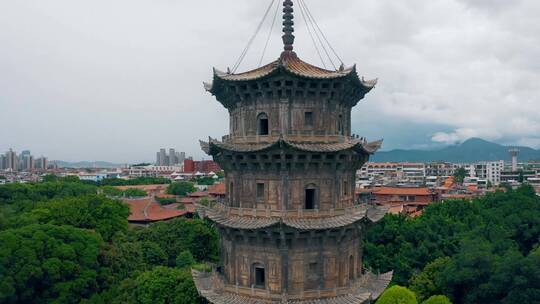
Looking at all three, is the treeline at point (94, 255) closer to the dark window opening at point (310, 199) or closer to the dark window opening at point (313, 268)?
the dark window opening at point (313, 268)

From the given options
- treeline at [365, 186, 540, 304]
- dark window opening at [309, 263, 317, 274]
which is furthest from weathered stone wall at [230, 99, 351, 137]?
treeline at [365, 186, 540, 304]

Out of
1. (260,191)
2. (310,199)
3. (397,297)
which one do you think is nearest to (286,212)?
(310,199)

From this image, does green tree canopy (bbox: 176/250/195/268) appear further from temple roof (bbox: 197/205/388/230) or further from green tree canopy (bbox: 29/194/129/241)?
temple roof (bbox: 197/205/388/230)

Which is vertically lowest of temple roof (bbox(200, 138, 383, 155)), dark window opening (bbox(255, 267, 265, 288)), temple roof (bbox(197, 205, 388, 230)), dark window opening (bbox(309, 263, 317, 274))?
dark window opening (bbox(255, 267, 265, 288))

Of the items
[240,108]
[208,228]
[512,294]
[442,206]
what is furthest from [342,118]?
[442,206]

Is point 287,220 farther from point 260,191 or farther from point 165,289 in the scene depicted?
point 165,289

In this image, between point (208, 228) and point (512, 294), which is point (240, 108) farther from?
point (208, 228)

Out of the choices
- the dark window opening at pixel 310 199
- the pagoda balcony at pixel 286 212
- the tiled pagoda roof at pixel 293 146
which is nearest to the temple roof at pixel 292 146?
the tiled pagoda roof at pixel 293 146
